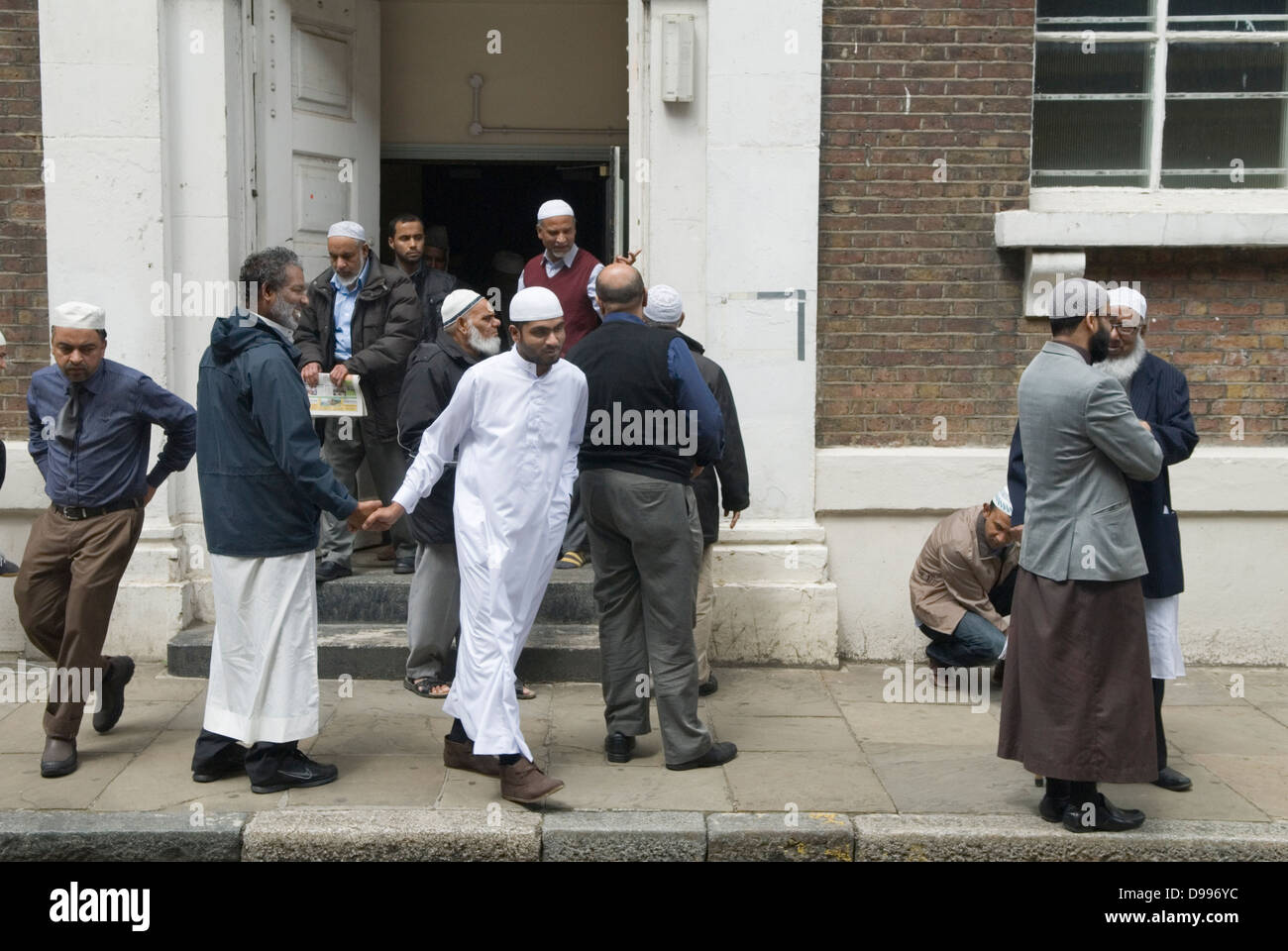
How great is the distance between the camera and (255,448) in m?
5.27

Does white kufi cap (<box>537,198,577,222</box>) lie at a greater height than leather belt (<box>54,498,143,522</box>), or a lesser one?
greater

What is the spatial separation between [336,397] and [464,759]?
7.79ft

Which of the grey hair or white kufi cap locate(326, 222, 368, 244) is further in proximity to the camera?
white kufi cap locate(326, 222, 368, 244)

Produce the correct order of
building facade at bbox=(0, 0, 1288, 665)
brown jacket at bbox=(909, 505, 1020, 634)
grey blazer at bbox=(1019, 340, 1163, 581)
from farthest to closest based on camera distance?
building facade at bbox=(0, 0, 1288, 665), brown jacket at bbox=(909, 505, 1020, 634), grey blazer at bbox=(1019, 340, 1163, 581)

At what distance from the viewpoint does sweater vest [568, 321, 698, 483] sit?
18.1 ft

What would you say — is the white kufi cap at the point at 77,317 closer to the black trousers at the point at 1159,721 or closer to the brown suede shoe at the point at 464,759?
the brown suede shoe at the point at 464,759

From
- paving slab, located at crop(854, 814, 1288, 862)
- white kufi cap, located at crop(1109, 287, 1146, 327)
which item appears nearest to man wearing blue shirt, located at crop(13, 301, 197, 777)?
paving slab, located at crop(854, 814, 1288, 862)

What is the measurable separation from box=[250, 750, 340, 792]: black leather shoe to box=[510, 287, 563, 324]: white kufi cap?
6.16 feet

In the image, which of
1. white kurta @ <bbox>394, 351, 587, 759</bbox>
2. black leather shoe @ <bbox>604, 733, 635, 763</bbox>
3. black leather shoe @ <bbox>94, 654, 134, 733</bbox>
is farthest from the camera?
black leather shoe @ <bbox>94, 654, 134, 733</bbox>

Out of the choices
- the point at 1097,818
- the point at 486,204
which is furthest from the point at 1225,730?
the point at 486,204

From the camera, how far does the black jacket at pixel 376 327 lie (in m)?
7.48

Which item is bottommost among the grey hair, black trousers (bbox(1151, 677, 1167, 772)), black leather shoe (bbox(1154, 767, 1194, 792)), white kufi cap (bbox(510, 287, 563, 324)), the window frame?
black leather shoe (bbox(1154, 767, 1194, 792))

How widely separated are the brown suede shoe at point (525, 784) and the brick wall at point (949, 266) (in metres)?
2.96

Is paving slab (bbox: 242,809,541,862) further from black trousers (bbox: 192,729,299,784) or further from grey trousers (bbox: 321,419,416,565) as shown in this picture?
grey trousers (bbox: 321,419,416,565)
